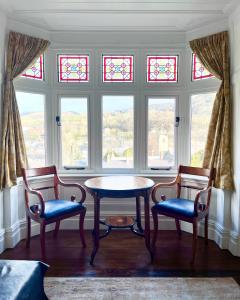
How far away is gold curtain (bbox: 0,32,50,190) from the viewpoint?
2848mm

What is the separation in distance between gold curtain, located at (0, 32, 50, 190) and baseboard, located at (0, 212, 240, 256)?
58 cm

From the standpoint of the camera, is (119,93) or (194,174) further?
(119,93)

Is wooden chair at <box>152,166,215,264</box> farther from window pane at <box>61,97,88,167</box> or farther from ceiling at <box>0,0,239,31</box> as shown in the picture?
ceiling at <box>0,0,239,31</box>

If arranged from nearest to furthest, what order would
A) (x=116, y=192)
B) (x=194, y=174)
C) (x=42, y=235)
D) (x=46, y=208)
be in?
1. (x=116, y=192)
2. (x=42, y=235)
3. (x=46, y=208)
4. (x=194, y=174)

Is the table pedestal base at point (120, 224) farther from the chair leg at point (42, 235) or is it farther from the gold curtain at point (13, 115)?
the gold curtain at point (13, 115)

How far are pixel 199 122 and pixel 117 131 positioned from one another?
Result: 1.07 metres

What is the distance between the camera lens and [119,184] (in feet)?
9.12

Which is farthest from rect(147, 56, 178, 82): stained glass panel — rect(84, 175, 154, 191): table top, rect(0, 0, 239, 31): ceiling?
rect(84, 175, 154, 191): table top

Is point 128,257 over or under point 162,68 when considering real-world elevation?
under

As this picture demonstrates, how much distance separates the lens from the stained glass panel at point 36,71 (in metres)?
3.28

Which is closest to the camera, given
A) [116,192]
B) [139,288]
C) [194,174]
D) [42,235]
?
[139,288]

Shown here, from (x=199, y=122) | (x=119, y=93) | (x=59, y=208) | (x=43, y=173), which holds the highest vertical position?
(x=119, y=93)

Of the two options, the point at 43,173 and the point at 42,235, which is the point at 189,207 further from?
the point at 43,173

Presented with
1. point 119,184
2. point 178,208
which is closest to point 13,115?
point 119,184
